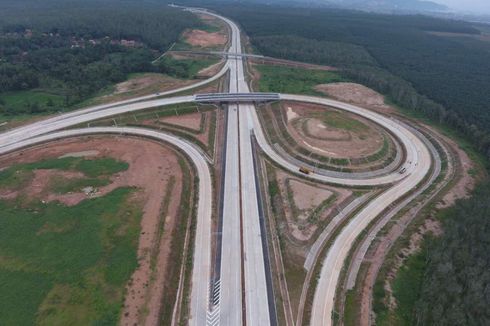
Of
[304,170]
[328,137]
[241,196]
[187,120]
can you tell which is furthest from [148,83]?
[304,170]

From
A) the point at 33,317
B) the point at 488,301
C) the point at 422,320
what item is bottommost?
the point at 33,317

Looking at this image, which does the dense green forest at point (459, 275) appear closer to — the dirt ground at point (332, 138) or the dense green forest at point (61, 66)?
the dirt ground at point (332, 138)

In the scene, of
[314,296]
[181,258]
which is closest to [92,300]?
[181,258]

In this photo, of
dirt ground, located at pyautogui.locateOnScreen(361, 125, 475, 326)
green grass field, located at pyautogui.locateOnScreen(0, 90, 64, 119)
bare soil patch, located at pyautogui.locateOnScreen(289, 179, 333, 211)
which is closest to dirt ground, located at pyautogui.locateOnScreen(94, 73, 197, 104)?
green grass field, located at pyautogui.locateOnScreen(0, 90, 64, 119)

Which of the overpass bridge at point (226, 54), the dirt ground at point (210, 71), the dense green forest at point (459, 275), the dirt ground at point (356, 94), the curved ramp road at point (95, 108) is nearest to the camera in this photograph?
the dense green forest at point (459, 275)

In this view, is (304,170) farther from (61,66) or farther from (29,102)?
A: (61,66)

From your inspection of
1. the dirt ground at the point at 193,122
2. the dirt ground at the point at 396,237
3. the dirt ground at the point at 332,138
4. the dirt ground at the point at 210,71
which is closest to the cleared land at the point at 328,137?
the dirt ground at the point at 332,138

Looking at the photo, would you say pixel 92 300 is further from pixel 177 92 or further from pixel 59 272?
pixel 177 92

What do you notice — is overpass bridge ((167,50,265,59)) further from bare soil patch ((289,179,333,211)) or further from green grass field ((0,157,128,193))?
bare soil patch ((289,179,333,211))
